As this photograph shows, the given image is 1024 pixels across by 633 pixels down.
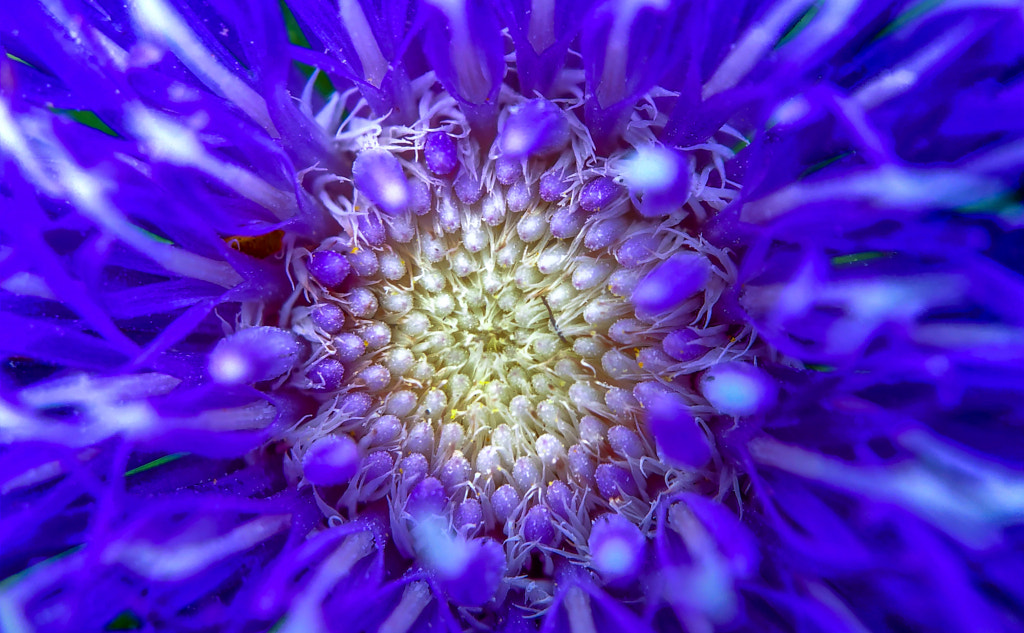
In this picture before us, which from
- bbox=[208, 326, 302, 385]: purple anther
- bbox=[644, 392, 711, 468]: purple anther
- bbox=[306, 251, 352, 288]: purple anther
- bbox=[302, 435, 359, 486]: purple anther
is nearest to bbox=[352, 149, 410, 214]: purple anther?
bbox=[306, 251, 352, 288]: purple anther

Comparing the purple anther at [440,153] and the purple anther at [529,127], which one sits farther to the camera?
the purple anther at [440,153]

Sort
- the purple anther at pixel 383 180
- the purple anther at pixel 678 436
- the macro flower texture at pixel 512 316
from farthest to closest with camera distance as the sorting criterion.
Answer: the purple anther at pixel 383 180 < the purple anther at pixel 678 436 < the macro flower texture at pixel 512 316

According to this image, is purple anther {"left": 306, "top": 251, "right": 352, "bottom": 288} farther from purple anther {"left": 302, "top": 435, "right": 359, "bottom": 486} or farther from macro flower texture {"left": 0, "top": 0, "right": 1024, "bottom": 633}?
purple anther {"left": 302, "top": 435, "right": 359, "bottom": 486}

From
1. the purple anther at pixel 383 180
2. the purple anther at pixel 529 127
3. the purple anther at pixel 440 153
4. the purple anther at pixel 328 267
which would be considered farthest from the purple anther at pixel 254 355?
the purple anther at pixel 529 127

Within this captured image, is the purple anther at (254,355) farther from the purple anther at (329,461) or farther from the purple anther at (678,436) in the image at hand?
the purple anther at (678,436)

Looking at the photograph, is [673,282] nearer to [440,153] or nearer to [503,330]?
[503,330]

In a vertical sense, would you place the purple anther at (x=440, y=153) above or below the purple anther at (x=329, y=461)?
above

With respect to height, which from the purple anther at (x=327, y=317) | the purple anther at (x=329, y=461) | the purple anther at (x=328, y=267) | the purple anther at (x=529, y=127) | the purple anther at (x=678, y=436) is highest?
the purple anther at (x=529, y=127)

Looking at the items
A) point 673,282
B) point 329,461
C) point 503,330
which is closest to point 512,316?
point 503,330
